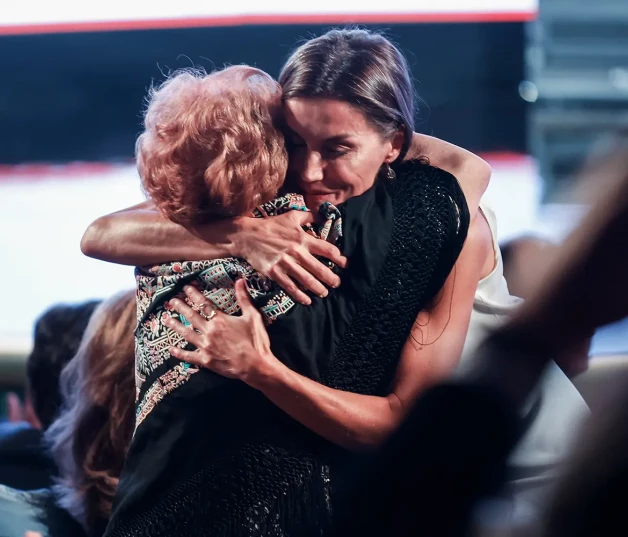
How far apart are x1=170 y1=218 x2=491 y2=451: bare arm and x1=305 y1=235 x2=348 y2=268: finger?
0.42 ft

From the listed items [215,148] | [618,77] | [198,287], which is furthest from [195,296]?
[618,77]

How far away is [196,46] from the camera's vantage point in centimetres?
247

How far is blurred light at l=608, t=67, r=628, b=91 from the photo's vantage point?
2686 millimetres

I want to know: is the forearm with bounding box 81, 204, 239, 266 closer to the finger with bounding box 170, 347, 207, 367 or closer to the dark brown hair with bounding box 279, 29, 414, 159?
the finger with bounding box 170, 347, 207, 367

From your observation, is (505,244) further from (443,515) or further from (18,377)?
(18,377)

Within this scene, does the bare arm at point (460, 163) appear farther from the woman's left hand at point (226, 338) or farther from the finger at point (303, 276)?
the woman's left hand at point (226, 338)

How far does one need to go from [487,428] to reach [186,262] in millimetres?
537

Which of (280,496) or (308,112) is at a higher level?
(308,112)

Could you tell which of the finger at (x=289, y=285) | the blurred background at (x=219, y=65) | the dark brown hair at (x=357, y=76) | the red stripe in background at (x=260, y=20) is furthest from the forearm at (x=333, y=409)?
the red stripe in background at (x=260, y=20)

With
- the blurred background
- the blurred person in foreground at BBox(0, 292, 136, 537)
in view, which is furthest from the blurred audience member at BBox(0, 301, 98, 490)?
the blurred background

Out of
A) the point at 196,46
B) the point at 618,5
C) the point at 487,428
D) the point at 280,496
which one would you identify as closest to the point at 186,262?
the point at 280,496

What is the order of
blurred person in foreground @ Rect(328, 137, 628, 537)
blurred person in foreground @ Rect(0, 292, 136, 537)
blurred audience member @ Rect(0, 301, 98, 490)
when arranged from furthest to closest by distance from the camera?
blurred audience member @ Rect(0, 301, 98, 490)
blurred person in foreground @ Rect(0, 292, 136, 537)
blurred person in foreground @ Rect(328, 137, 628, 537)

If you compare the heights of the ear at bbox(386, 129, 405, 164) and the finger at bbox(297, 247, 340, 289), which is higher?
the ear at bbox(386, 129, 405, 164)

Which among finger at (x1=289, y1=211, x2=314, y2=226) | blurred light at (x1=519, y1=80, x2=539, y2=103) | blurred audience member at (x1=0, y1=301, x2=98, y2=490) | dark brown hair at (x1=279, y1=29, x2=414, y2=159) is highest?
dark brown hair at (x1=279, y1=29, x2=414, y2=159)
